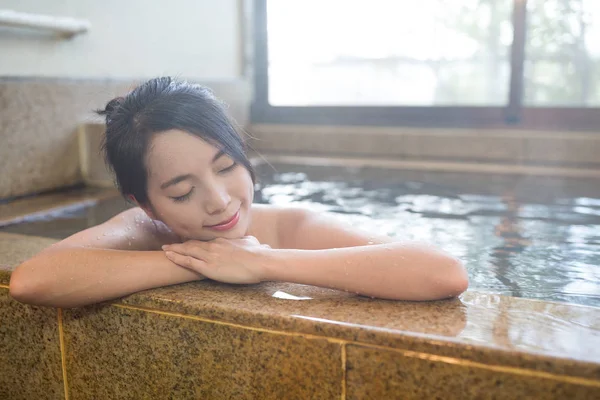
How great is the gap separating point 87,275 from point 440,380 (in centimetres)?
88

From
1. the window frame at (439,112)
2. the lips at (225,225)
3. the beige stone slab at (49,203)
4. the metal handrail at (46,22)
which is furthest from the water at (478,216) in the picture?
the metal handrail at (46,22)

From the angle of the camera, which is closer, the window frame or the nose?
the nose

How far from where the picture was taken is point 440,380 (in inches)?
44.8

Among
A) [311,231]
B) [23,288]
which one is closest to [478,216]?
[311,231]

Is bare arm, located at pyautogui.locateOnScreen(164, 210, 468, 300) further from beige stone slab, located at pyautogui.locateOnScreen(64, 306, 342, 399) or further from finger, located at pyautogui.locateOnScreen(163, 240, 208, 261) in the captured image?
beige stone slab, located at pyautogui.locateOnScreen(64, 306, 342, 399)

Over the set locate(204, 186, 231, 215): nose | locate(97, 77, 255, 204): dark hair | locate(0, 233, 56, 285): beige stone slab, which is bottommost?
locate(0, 233, 56, 285): beige stone slab

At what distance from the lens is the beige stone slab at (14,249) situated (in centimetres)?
162

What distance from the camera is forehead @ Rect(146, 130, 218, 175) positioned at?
148 centimetres

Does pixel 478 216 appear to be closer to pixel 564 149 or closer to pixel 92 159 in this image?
pixel 564 149

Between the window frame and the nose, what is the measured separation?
3.46 meters

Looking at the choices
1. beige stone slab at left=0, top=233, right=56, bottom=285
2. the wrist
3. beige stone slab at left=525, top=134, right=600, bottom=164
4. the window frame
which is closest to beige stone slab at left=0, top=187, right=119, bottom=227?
beige stone slab at left=0, top=233, right=56, bottom=285

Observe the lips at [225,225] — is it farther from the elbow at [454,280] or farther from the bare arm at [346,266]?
the elbow at [454,280]

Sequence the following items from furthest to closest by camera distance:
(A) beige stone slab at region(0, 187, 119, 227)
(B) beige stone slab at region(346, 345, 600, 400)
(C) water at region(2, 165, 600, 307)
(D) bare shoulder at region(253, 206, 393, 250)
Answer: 1. (A) beige stone slab at region(0, 187, 119, 227)
2. (C) water at region(2, 165, 600, 307)
3. (D) bare shoulder at region(253, 206, 393, 250)
4. (B) beige stone slab at region(346, 345, 600, 400)

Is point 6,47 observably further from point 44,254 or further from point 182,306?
point 182,306
